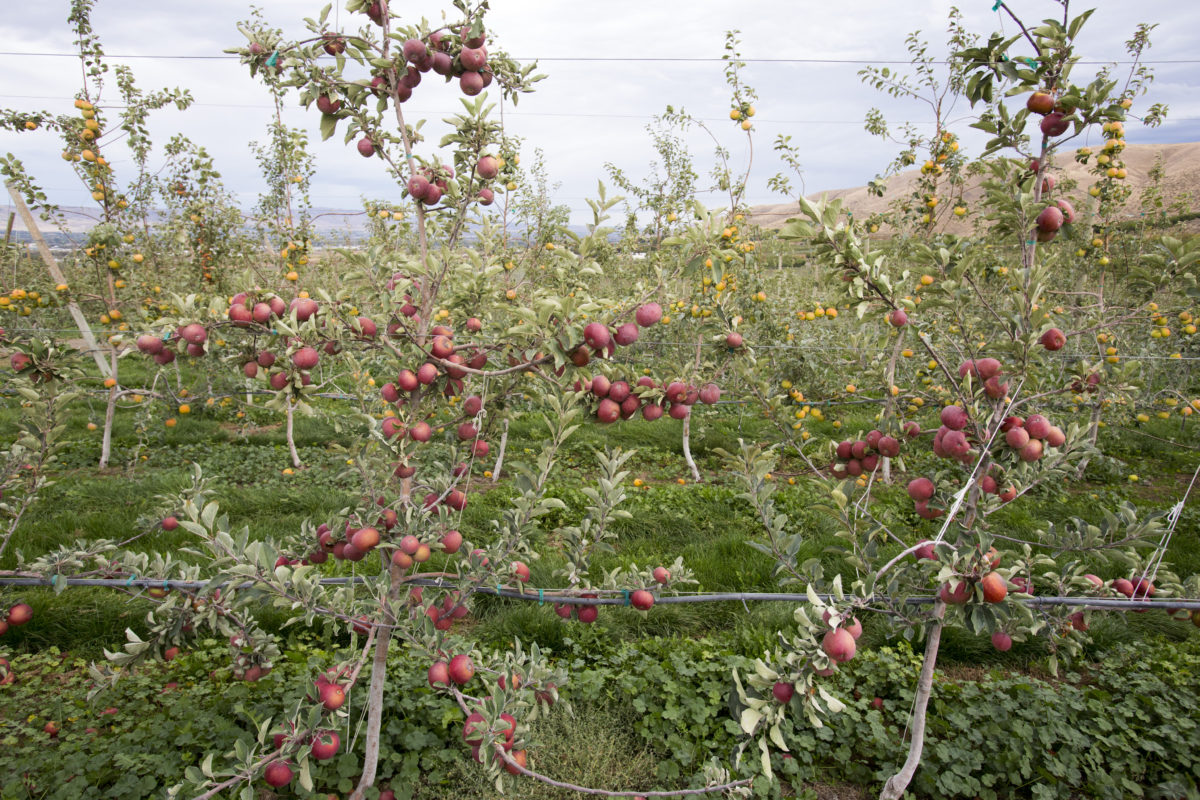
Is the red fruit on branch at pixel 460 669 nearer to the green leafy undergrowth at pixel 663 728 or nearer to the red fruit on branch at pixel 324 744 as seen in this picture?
the red fruit on branch at pixel 324 744

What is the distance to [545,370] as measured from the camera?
1639 mm

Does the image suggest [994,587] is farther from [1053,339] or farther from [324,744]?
[324,744]

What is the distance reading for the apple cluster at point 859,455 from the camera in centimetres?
190

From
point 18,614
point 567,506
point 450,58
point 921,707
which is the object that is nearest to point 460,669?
point 921,707

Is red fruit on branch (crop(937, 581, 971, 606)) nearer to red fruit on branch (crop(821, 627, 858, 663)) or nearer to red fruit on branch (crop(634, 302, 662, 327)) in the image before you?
red fruit on branch (crop(821, 627, 858, 663))

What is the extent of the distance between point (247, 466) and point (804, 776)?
5.02 m

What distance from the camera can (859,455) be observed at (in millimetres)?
1946

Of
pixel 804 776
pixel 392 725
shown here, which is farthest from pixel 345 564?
pixel 804 776

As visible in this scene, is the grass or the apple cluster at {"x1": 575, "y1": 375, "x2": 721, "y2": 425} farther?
the grass

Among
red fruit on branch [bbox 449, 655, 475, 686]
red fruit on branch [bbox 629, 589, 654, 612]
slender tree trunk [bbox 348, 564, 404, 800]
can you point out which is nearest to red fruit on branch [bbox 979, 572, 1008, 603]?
red fruit on branch [bbox 629, 589, 654, 612]

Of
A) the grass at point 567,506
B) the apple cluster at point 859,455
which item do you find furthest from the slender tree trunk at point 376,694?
the apple cluster at point 859,455

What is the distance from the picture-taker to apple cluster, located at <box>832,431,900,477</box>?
1.90 meters

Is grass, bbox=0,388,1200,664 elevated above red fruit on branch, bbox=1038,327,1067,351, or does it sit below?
below

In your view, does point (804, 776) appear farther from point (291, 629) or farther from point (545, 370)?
point (291, 629)
